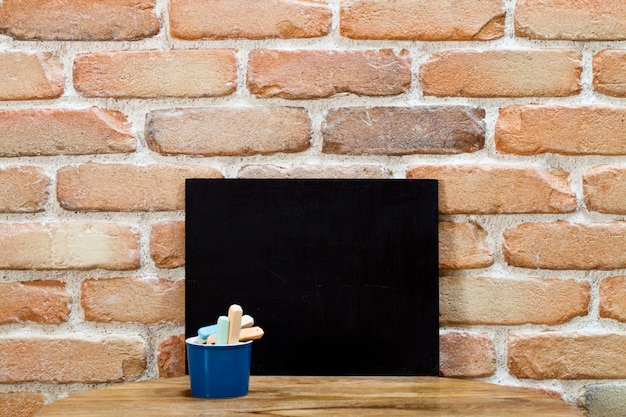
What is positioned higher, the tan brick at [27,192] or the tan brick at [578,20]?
the tan brick at [578,20]

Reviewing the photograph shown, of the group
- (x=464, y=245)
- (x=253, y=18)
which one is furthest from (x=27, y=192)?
(x=464, y=245)

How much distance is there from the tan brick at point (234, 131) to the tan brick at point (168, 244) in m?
0.12

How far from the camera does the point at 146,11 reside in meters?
1.23

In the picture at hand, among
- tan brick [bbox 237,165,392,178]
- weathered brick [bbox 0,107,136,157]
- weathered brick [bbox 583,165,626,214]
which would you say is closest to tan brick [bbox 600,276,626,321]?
weathered brick [bbox 583,165,626,214]

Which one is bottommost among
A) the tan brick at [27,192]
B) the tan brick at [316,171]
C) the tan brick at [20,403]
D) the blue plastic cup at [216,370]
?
the tan brick at [20,403]

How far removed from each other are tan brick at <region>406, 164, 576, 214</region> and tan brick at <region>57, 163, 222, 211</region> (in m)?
0.41

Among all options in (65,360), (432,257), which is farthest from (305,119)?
(65,360)

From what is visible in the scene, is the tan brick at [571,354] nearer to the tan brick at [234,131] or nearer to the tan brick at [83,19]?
the tan brick at [234,131]

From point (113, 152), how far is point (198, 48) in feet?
0.71

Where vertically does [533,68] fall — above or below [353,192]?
above

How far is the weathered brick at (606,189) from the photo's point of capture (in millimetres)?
1218

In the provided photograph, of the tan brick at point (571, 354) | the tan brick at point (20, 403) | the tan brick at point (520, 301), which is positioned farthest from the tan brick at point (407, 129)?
the tan brick at point (20, 403)

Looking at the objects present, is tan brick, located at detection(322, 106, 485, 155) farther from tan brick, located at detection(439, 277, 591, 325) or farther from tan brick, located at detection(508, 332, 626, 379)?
tan brick, located at detection(508, 332, 626, 379)

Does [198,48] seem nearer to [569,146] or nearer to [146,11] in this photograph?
[146,11]
